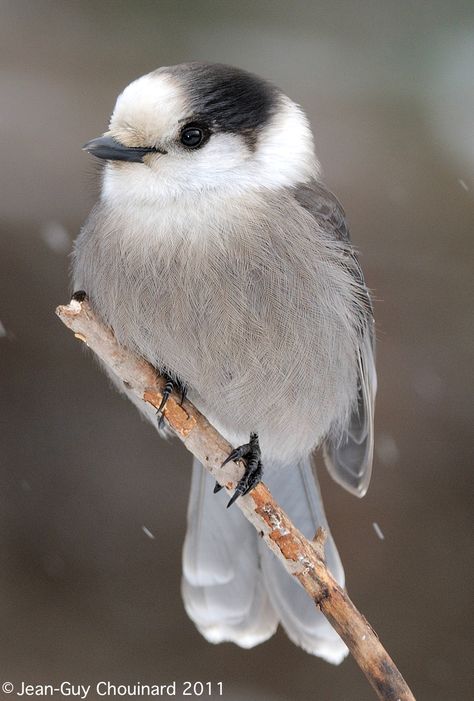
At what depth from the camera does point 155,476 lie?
9.54 ft

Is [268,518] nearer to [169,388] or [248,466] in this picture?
[248,466]

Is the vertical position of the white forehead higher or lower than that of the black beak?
higher

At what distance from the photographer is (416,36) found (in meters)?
3.43

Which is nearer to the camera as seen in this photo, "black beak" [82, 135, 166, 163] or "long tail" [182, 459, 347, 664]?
"black beak" [82, 135, 166, 163]

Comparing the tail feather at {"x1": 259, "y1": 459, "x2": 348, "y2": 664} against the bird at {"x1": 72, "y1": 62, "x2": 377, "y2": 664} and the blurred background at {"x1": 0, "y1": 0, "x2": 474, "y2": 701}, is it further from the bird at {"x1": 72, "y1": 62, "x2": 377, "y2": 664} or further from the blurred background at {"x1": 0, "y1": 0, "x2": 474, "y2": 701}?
the blurred background at {"x1": 0, "y1": 0, "x2": 474, "y2": 701}

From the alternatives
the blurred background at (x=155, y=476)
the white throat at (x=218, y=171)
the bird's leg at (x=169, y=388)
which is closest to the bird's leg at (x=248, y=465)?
the bird's leg at (x=169, y=388)

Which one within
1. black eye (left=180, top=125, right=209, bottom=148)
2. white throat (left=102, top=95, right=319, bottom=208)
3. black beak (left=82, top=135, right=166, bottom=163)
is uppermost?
black eye (left=180, top=125, right=209, bottom=148)

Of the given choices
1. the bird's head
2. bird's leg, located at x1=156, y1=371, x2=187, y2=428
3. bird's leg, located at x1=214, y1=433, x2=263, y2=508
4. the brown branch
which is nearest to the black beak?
the bird's head

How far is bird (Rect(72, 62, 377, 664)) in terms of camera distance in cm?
171

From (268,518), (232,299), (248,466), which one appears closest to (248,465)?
(248,466)

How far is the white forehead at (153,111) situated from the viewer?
5.49ft

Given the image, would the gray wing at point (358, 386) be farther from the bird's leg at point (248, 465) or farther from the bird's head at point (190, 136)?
the bird's leg at point (248, 465)

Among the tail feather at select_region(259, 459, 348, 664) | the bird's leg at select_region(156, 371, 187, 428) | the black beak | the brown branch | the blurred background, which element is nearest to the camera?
the brown branch

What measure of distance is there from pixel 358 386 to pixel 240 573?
61 cm
